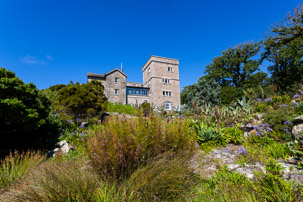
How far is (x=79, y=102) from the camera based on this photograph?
8289 mm

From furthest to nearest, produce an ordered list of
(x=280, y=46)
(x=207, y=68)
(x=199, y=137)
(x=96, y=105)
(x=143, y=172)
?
(x=207, y=68)
(x=280, y=46)
(x=96, y=105)
(x=199, y=137)
(x=143, y=172)

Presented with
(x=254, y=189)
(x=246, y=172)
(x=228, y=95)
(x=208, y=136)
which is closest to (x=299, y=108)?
(x=208, y=136)

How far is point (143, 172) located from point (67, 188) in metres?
1.09

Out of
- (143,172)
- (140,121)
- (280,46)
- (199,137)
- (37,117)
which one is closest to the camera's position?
(143,172)

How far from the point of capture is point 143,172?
2.29m

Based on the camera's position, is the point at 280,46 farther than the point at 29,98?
Yes

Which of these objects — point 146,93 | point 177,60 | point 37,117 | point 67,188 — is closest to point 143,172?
point 67,188

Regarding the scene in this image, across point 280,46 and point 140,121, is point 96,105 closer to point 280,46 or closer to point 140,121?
point 140,121

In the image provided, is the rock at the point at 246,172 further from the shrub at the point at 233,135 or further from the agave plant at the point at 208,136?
the shrub at the point at 233,135

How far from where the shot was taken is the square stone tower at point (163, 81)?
27.2m

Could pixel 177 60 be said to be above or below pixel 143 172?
above

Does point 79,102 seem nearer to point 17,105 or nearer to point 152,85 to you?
point 17,105

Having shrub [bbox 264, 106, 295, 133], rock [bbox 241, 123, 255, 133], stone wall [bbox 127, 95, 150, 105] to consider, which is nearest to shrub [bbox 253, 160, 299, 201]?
shrub [bbox 264, 106, 295, 133]

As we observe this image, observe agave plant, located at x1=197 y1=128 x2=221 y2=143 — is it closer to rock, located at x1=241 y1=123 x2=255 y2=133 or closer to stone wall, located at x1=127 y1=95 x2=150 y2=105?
rock, located at x1=241 y1=123 x2=255 y2=133
